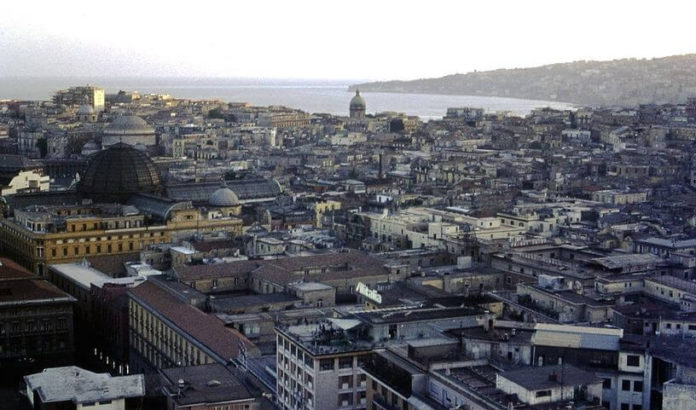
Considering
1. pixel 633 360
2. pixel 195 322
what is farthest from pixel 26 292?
pixel 633 360

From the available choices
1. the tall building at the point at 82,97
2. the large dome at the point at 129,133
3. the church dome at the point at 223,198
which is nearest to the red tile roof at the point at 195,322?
the church dome at the point at 223,198

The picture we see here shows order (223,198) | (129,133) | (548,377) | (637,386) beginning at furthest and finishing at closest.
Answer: (129,133) → (223,198) → (637,386) → (548,377)

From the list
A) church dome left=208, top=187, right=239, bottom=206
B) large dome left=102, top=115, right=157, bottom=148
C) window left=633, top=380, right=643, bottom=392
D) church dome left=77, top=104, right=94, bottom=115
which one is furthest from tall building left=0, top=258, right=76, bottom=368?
church dome left=77, top=104, right=94, bottom=115

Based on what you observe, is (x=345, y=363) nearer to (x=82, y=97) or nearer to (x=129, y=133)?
(x=129, y=133)

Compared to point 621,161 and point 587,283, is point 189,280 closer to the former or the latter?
point 587,283

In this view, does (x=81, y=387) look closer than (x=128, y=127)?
Yes

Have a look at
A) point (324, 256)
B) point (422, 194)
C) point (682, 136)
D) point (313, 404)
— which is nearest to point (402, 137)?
point (682, 136)
